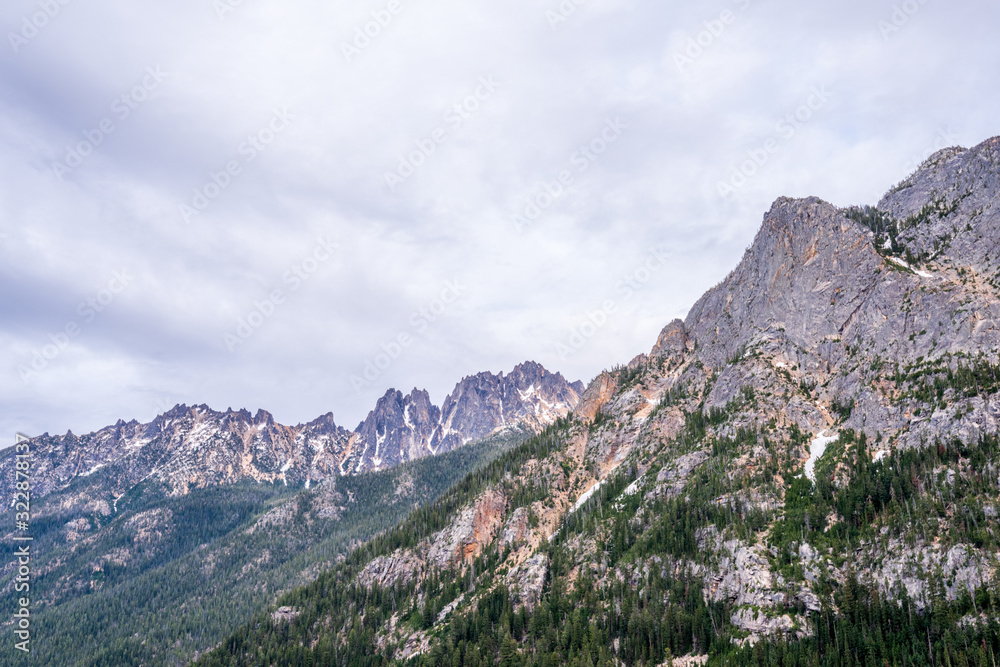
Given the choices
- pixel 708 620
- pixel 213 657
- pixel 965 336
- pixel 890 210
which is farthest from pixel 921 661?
pixel 213 657

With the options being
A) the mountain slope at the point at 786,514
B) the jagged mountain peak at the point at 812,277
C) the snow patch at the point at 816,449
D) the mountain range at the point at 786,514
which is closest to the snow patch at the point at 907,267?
the mountain range at the point at 786,514

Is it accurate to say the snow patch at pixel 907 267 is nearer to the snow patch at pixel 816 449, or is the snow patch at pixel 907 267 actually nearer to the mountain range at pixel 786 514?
the mountain range at pixel 786 514

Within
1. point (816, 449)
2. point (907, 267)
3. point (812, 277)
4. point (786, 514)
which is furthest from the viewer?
point (812, 277)

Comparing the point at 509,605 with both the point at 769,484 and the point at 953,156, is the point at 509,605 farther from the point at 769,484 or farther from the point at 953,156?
the point at 953,156

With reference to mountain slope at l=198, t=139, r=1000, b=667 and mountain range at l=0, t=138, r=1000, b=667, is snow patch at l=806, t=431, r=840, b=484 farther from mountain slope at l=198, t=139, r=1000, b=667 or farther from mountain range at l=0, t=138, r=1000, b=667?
mountain slope at l=198, t=139, r=1000, b=667

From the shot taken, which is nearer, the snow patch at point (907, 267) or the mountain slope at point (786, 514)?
the mountain slope at point (786, 514)

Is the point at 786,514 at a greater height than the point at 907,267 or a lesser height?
lesser

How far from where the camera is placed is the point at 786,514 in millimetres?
126688

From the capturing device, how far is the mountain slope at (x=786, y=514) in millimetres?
102375

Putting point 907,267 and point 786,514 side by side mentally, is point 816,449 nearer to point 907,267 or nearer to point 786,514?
point 786,514

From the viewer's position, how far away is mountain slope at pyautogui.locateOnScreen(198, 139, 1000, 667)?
10238cm

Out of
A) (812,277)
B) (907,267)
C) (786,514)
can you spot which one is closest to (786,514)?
(786,514)

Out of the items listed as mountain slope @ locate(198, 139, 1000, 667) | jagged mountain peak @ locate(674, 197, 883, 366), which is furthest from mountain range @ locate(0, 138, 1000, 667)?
jagged mountain peak @ locate(674, 197, 883, 366)

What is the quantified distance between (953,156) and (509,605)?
207918 millimetres
